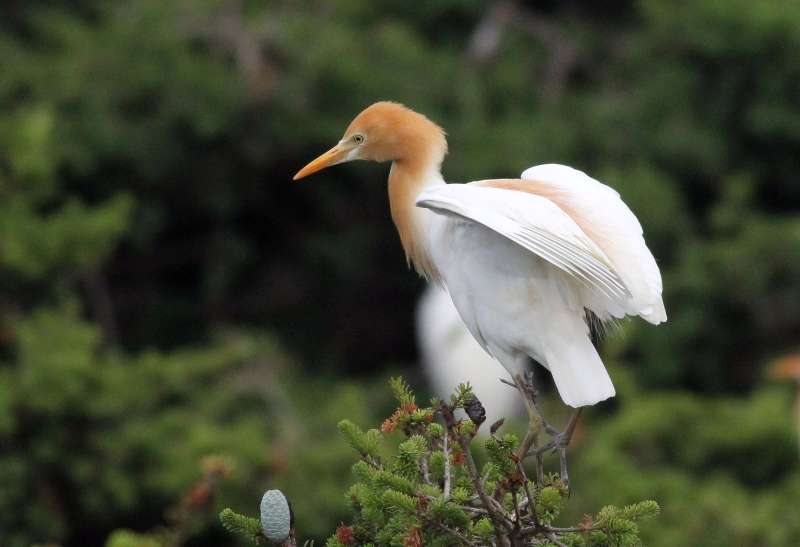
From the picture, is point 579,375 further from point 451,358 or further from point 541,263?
point 451,358

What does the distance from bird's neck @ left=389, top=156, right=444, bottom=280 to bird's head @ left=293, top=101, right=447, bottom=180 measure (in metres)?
0.01

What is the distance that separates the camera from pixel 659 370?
7.13 metres

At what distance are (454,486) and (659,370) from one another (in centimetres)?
481

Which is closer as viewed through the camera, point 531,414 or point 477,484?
point 477,484

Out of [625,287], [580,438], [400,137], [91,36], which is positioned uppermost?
[91,36]

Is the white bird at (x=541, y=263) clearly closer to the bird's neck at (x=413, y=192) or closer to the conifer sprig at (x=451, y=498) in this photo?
the bird's neck at (x=413, y=192)

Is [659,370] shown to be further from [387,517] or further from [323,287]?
[387,517]

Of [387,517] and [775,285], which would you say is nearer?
[387,517]

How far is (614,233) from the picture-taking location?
2766 millimetres

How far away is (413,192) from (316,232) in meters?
4.97

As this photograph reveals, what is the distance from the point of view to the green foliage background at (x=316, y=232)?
557cm

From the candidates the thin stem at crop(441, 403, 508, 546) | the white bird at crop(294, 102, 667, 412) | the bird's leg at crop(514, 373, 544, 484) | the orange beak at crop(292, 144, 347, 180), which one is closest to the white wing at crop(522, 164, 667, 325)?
the white bird at crop(294, 102, 667, 412)

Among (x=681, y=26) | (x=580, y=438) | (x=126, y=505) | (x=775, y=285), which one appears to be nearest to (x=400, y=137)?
(x=126, y=505)

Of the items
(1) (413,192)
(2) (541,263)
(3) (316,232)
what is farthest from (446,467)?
(3) (316,232)
